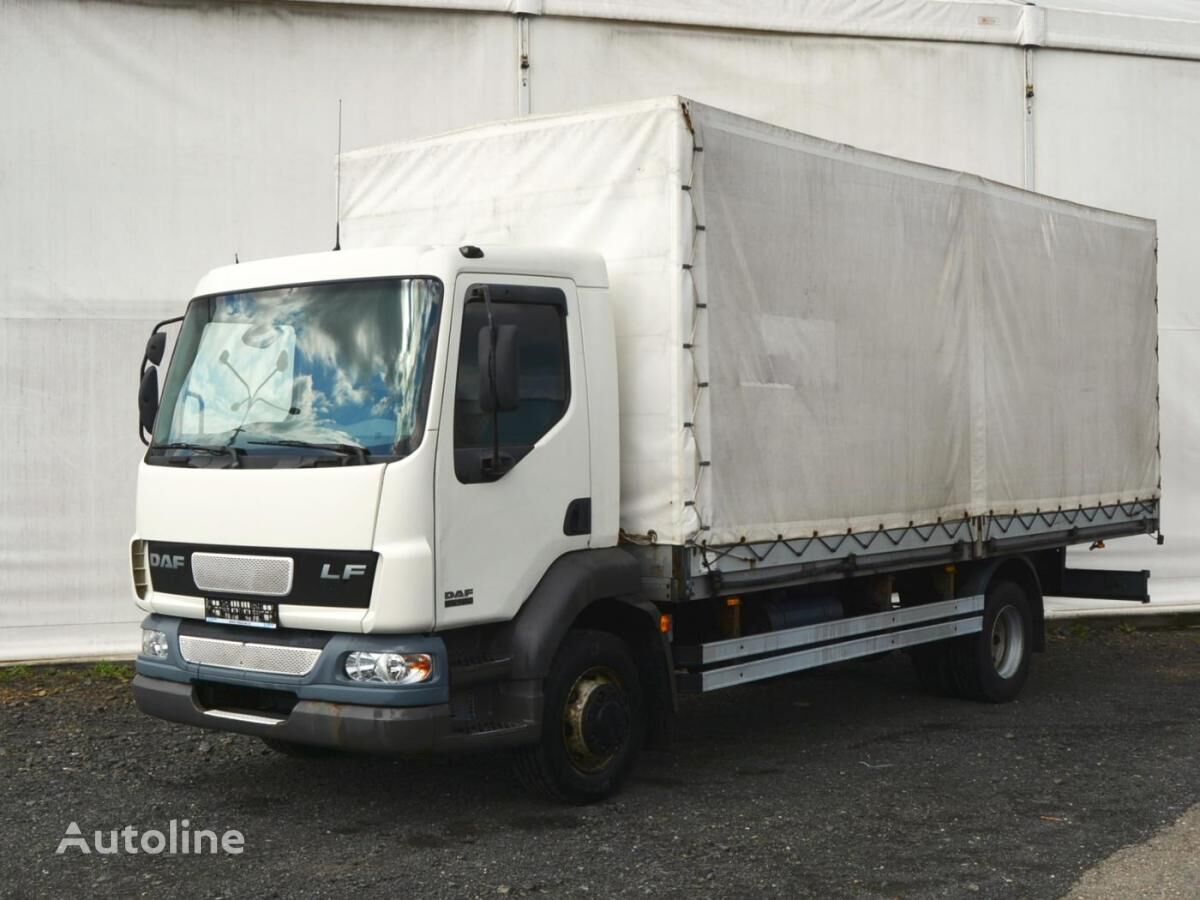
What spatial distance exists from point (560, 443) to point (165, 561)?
1.90 m

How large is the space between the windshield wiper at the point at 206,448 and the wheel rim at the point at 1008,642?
5.59m

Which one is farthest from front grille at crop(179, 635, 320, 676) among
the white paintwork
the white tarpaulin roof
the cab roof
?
the white tarpaulin roof

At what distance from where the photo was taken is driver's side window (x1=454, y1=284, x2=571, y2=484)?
21.1ft

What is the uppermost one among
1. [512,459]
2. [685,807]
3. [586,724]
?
[512,459]

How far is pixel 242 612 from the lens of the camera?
6.54 meters

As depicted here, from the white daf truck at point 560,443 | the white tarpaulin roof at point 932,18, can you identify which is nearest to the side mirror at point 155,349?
the white daf truck at point 560,443

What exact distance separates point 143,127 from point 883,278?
233 inches

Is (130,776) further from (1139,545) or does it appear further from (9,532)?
(1139,545)

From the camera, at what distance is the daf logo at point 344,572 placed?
20.4 feet

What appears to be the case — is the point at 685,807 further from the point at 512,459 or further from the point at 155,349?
the point at 155,349

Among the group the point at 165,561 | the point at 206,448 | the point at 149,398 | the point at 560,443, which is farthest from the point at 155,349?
the point at 560,443

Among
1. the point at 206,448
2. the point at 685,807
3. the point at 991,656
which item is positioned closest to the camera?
the point at 206,448

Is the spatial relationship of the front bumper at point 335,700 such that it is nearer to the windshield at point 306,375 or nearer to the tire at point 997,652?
the windshield at point 306,375

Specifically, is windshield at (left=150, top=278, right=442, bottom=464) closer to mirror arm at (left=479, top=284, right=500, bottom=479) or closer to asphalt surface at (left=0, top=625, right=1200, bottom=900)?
mirror arm at (left=479, top=284, right=500, bottom=479)
